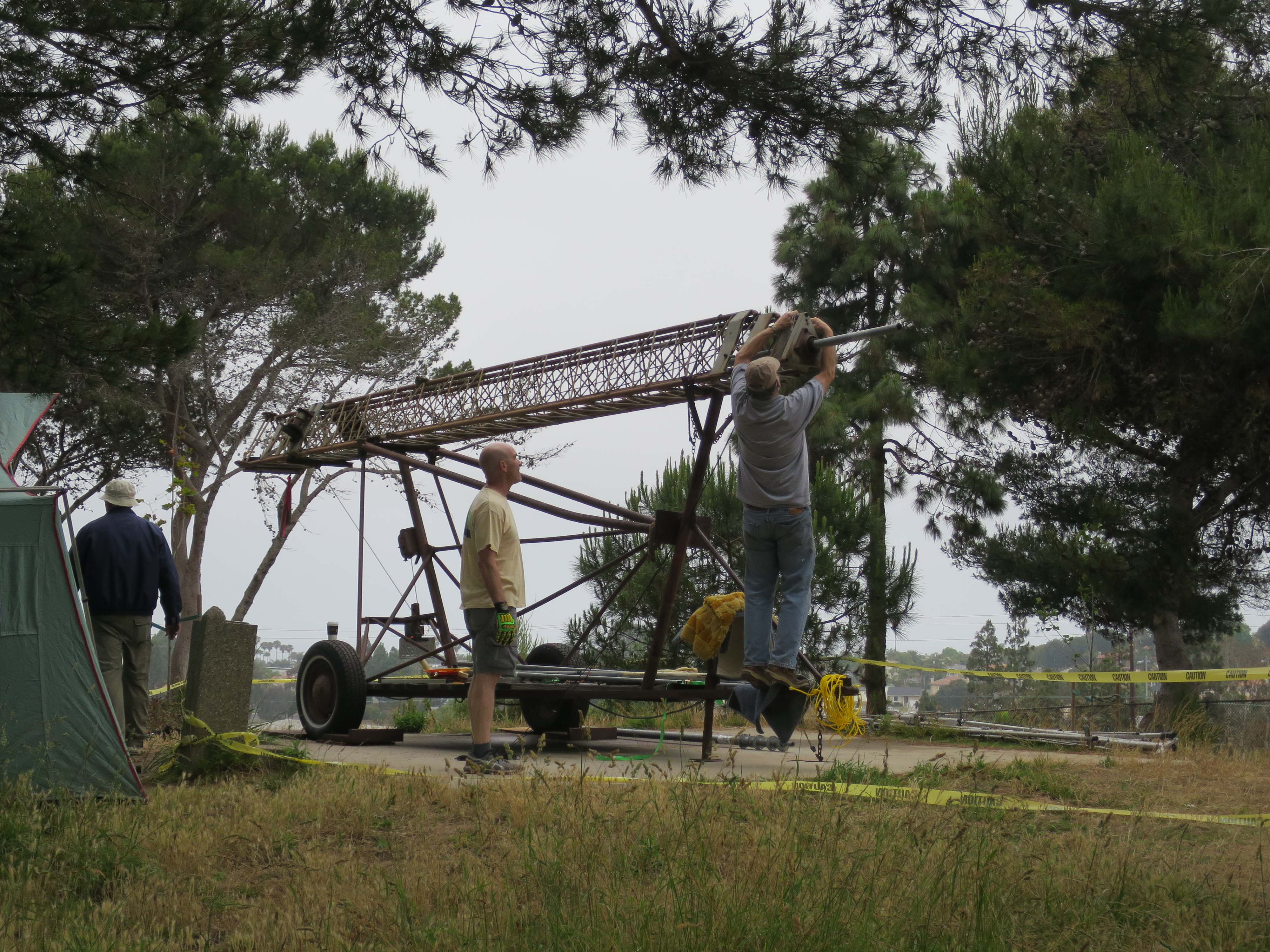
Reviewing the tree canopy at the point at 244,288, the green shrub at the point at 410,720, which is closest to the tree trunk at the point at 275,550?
the tree canopy at the point at 244,288

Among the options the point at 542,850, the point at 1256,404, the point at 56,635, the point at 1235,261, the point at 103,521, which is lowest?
the point at 542,850

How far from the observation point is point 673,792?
193 inches

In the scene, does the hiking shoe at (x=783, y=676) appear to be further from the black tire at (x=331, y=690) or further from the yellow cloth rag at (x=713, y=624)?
the black tire at (x=331, y=690)

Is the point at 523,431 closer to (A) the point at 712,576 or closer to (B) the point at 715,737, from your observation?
(B) the point at 715,737

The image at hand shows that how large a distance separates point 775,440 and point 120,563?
428cm

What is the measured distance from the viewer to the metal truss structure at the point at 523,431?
24.1 ft

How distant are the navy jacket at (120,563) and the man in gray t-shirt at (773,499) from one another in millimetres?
3796

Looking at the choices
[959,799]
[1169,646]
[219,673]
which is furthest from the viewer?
[1169,646]

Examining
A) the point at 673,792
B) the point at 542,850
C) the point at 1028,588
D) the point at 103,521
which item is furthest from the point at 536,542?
the point at 1028,588

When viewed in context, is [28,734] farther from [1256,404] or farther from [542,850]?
[1256,404]

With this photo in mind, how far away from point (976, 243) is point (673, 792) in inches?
615

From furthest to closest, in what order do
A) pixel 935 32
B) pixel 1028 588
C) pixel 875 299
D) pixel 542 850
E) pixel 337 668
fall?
1. pixel 875 299
2. pixel 1028 588
3. pixel 337 668
4. pixel 935 32
5. pixel 542 850

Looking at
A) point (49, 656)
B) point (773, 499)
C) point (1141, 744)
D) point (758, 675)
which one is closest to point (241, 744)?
point (49, 656)

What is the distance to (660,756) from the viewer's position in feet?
25.1
